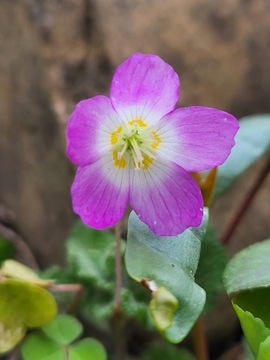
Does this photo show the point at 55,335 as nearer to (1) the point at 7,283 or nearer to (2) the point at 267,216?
(1) the point at 7,283

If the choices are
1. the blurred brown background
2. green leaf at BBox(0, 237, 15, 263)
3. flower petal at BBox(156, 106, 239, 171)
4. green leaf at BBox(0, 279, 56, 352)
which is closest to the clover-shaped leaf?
flower petal at BBox(156, 106, 239, 171)

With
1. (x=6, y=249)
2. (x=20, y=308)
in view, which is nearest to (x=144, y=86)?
(x=20, y=308)

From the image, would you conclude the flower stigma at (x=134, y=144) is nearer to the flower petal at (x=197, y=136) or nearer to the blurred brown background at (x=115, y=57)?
the flower petal at (x=197, y=136)

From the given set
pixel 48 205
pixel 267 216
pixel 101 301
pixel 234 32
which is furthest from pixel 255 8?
pixel 101 301

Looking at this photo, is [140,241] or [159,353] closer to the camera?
[140,241]

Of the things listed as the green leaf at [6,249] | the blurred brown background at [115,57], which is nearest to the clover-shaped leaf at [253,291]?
the blurred brown background at [115,57]
